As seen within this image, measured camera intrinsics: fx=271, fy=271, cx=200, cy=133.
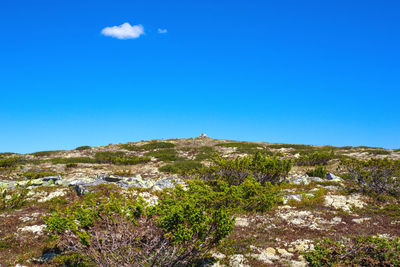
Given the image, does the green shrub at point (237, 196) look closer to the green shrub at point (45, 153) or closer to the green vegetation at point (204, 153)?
the green vegetation at point (204, 153)

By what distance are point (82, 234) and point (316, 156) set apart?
23466 millimetres

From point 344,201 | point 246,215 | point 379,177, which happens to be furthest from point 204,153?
point 246,215

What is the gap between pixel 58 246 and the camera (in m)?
7.34

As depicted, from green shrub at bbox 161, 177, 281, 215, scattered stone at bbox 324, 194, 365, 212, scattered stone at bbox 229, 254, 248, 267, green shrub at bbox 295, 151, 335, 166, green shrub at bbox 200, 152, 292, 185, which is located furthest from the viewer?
green shrub at bbox 295, 151, 335, 166

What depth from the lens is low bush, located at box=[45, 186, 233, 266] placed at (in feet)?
17.2

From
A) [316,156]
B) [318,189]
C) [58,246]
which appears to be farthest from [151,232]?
[316,156]

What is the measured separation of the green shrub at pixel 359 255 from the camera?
6.36 m

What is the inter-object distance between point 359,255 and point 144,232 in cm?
524

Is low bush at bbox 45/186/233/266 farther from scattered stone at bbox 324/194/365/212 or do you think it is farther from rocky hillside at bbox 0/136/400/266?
scattered stone at bbox 324/194/365/212

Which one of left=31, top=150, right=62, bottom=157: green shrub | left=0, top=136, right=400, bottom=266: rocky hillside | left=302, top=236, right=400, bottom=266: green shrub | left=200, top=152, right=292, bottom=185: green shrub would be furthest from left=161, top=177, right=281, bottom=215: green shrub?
left=31, top=150, right=62, bottom=157: green shrub

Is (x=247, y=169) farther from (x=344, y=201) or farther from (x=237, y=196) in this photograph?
(x=344, y=201)

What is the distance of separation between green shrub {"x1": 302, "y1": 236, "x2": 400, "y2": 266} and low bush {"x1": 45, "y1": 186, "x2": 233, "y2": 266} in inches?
106

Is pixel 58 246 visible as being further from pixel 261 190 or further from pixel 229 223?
pixel 261 190

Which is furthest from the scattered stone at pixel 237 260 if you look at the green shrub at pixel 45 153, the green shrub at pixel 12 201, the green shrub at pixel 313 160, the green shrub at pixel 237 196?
the green shrub at pixel 45 153
